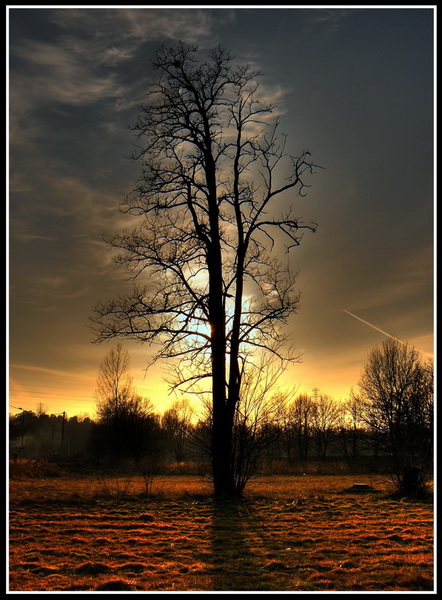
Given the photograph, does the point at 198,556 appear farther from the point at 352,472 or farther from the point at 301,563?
the point at 352,472

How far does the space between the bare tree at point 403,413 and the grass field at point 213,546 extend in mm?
4236

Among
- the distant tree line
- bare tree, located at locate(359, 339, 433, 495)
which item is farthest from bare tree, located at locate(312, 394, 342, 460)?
bare tree, located at locate(359, 339, 433, 495)

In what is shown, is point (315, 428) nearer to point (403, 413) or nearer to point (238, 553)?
point (403, 413)

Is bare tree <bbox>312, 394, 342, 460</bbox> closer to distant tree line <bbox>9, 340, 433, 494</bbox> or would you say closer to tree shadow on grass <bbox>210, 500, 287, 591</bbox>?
distant tree line <bbox>9, 340, 433, 494</bbox>

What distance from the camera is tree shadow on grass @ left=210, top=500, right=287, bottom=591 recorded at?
20.2 ft

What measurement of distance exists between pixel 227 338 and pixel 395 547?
7.77m

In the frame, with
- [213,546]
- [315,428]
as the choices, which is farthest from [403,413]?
[315,428]

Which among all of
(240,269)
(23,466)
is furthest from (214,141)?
(23,466)

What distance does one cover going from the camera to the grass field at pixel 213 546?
622cm

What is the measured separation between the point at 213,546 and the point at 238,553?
25.4 inches

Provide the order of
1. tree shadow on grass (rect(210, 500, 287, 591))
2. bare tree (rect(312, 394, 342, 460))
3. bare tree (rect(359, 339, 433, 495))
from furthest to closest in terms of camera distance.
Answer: bare tree (rect(312, 394, 342, 460)) < bare tree (rect(359, 339, 433, 495)) < tree shadow on grass (rect(210, 500, 287, 591))

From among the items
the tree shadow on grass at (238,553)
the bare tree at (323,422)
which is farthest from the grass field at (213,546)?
the bare tree at (323,422)

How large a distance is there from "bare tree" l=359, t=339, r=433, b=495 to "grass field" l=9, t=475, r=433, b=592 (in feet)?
13.9

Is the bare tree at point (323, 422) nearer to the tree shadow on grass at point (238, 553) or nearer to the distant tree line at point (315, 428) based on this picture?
the distant tree line at point (315, 428)
